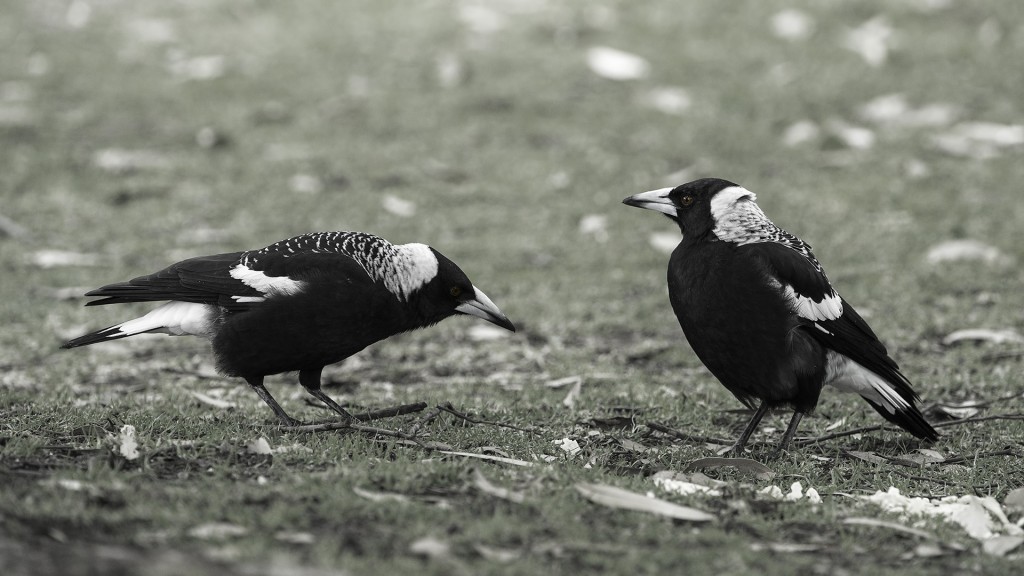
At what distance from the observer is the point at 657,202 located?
520cm

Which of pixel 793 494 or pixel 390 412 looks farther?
pixel 390 412

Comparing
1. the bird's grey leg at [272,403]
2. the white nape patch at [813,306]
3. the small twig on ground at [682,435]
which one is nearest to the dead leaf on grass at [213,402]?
the bird's grey leg at [272,403]

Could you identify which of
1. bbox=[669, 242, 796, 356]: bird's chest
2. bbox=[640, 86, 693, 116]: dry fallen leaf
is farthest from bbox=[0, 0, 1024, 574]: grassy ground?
bbox=[669, 242, 796, 356]: bird's chest

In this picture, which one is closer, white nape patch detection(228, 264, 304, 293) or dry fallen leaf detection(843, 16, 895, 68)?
white nape patch detection(228, 264, 304, 293)

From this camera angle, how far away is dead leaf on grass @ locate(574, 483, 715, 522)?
11.5ft

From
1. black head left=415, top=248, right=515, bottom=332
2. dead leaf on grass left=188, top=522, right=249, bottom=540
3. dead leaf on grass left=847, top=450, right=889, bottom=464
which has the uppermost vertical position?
black head left=415, top=248, right=515, bottom=332

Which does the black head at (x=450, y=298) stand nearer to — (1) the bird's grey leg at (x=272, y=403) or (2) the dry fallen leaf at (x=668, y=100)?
(1) the bird's grey leg at (x=272, y=403)

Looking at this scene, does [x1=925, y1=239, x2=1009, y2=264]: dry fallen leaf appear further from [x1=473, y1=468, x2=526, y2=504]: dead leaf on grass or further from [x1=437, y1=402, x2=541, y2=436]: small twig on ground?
[x1=473, y1=468, x2=526, y2=504]: dead leaf on grass

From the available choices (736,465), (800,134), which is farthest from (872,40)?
(736,465)

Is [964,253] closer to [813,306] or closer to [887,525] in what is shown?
[813,306]

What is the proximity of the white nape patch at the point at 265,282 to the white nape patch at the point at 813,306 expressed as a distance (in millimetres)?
1969

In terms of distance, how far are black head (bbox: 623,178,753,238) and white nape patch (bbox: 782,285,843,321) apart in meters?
0.47

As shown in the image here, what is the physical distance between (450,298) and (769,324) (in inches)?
55.8

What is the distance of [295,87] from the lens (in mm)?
12102
